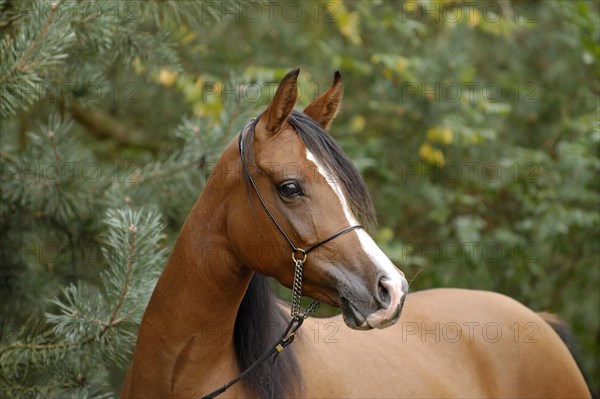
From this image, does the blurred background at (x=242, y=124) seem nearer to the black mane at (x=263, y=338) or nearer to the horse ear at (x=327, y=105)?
the black mane at (x=263, y=338)

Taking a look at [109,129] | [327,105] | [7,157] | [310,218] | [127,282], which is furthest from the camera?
[109,129]

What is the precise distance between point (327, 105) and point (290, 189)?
46 cm

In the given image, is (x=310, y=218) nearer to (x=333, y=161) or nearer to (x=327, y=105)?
(x=333, y=161)

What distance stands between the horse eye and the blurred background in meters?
0.83

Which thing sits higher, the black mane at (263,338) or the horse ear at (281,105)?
the horse ear at (281,105)

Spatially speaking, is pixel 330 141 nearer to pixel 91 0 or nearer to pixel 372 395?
pixel 372 395

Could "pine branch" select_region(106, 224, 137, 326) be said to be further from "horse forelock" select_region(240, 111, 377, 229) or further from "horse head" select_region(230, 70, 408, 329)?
"horse forelock" select_region(240, 111, 377, 229)

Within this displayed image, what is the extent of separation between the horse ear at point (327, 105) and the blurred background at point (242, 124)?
0.83m

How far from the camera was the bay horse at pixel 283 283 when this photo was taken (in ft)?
8.11

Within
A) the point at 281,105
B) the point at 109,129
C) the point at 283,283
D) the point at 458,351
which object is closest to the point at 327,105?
the point at 281,105

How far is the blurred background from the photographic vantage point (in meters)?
3.35

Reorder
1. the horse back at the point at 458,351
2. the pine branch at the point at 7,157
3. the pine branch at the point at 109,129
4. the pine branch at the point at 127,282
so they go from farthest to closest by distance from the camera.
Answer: the pine branch at the point at 109,129 → the pine branch at the point at 7,157 → the horse back at the point at 458,351 → the pine branch at the point at 127,282

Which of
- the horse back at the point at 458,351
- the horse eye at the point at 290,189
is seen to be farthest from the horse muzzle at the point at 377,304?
the horse back at the point at 458,351

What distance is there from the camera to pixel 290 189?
2.52 metres
